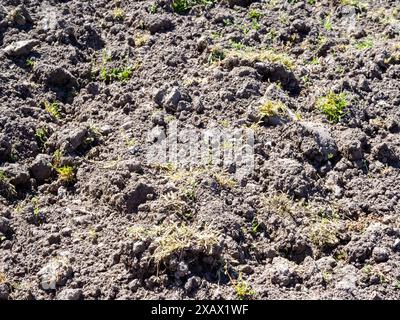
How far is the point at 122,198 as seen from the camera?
3984mm

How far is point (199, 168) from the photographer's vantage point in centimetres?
423

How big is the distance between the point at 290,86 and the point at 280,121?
0.49 meters

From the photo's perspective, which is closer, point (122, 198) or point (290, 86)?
point (122, 198)

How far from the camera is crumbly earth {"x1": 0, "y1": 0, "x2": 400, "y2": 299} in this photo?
368 cm

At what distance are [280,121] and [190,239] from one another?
133 centimetres

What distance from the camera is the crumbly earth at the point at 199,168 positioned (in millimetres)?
3684

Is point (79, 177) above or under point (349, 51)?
under

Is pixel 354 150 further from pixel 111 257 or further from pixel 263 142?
pixel 111 257

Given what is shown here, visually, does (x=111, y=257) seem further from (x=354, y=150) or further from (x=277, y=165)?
(x=354, y=150)
